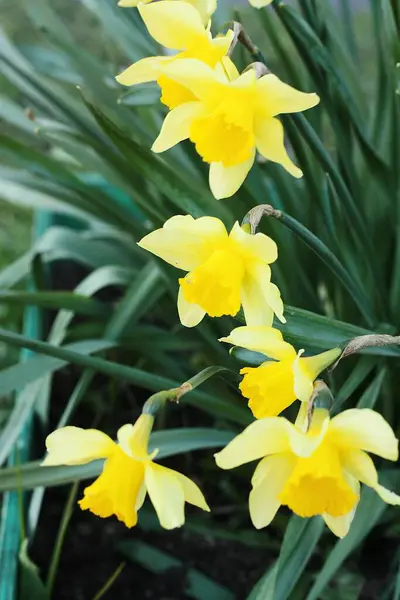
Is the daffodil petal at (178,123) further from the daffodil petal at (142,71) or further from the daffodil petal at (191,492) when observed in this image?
the daffodil petal at (191,492)

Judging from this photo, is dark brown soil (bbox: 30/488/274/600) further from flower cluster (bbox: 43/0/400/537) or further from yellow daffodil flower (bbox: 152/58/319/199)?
yellow daffodil flower (bbox: 152/58/319/199)

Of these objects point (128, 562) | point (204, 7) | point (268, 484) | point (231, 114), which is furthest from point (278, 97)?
point (128, 562)

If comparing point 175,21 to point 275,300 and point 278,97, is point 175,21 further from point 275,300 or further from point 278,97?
point 275,300

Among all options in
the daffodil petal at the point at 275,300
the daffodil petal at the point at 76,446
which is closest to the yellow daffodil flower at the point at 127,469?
the daffodil petal at the point at 76,446

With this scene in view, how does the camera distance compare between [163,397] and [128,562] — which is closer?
[163,397]

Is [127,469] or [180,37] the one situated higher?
[180,37]

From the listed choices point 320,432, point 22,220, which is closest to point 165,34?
point 320,432

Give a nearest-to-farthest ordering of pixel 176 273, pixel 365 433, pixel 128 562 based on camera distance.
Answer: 1. pixel 365 433
2. pixel 176 273
3. pixel 128 562

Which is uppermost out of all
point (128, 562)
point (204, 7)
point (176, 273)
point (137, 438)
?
point (204, 7)
